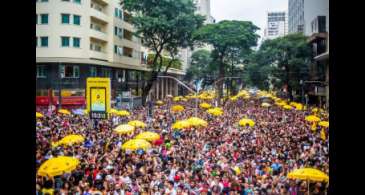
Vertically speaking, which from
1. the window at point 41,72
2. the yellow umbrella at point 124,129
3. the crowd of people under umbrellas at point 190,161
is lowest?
the crowd of people under umbrellas at point 190,161

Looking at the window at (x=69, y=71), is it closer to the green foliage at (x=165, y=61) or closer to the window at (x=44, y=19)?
the window at (x=44, y=19)

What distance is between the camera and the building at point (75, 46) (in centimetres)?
1981

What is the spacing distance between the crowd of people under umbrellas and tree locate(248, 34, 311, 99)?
14.9 metres

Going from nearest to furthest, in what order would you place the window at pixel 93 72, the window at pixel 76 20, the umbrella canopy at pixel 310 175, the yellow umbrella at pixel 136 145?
the umbrella canopy at pixel 310 175
the yellow umbrella at pixel 136 145
the window at pixel 76 20
the window at pixel 93 72

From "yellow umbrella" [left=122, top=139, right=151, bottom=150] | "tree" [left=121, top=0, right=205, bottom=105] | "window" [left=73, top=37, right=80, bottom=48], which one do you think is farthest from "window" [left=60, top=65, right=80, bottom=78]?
"yellow umbrella" [left=122, top=139, right=151, bottom=150]

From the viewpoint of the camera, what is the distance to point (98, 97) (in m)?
12.2

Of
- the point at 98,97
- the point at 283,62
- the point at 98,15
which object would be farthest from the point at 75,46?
the point at 283,62

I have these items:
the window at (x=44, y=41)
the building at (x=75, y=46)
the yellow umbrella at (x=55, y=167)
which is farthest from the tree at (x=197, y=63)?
the yellow umbrella at (x=55, y=167)

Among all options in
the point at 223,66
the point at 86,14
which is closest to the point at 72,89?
the point at 86,14

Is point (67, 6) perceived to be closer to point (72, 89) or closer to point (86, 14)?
point (86, 14)

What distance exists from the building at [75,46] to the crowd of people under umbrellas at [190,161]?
252 inches

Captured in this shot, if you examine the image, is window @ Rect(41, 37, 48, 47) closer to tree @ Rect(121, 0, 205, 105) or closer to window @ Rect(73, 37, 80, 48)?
window @ Rect(73, 37, 80, 48)
